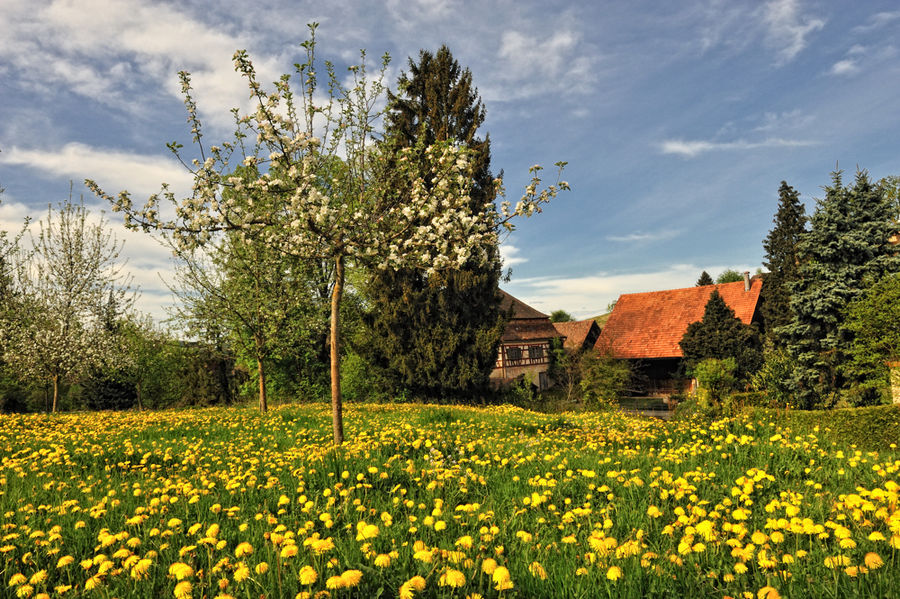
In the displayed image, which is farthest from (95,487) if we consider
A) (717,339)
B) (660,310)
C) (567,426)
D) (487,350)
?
(660,310)

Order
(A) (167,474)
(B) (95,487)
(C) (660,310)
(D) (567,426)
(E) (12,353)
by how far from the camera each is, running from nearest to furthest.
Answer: (B) (95,487) → (A) (167,474) → (D) (567,426) → (E) (12,353) → (C) (660,310)

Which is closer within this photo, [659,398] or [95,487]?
[95,487]

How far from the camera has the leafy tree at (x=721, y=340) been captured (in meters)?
26.4

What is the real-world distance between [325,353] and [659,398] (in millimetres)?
21925

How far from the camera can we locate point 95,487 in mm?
5531

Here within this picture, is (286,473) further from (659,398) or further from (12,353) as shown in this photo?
(659,398)

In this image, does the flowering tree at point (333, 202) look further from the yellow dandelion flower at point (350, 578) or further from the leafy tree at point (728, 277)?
the leafy tree at point (728, 277)

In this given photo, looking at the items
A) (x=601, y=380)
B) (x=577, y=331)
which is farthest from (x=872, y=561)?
(x=577, y=331)

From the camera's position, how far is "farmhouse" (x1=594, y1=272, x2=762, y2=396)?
1304 inches

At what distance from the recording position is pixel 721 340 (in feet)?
87.7

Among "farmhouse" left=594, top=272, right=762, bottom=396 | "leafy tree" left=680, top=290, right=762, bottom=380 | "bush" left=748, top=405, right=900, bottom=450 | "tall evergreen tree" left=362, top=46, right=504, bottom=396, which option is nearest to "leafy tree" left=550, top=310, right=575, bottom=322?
"farmhouse" left=594, top=272, right=762, bottom=396

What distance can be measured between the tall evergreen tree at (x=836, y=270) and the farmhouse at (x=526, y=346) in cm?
1692

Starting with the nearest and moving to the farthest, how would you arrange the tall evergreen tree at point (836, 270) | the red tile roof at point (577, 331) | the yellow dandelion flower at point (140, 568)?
the yellow dandelion flower at point (140, 568), the tall evergreen tree at point (836, 270), the red tile roof at point (577, 331)

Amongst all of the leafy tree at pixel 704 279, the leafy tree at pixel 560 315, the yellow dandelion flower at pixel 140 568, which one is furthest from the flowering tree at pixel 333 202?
the leafy tree at pixel 560 315
